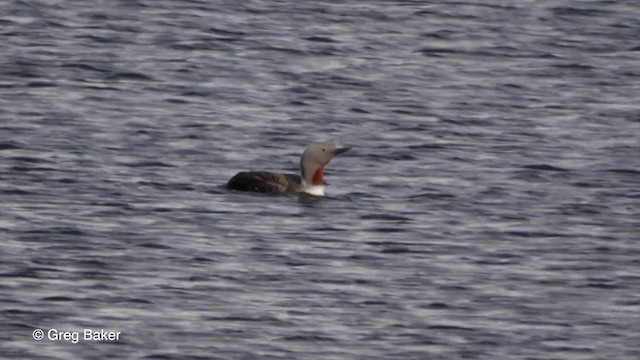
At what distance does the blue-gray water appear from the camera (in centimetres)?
1619

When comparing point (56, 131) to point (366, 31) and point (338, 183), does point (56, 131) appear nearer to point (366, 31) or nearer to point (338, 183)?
point (338, 183)

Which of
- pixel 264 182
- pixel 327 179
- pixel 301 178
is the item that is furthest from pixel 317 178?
pixel 327 179

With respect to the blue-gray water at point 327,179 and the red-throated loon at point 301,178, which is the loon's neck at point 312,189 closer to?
the red-throated loon at point 301,178

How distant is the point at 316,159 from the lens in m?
21.6

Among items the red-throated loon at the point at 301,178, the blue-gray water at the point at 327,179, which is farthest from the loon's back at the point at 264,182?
the blue-gray water at the point at 327,179

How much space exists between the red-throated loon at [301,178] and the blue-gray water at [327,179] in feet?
0.48

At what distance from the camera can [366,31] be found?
32.4m

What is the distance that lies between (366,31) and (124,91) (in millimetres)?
6397

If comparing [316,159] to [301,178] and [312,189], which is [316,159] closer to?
[301,178]

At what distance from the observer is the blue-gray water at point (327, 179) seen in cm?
1619

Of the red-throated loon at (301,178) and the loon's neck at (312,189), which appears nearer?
the red-throated loon at (301,178)

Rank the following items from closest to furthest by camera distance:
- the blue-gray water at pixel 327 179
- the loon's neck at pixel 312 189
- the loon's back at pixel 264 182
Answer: the blue-gray water at pixel 327 179, the loon's back at pixel 264 182, the loon's neck at pixel 312 189

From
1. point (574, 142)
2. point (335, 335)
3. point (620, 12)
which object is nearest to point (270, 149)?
point (574, 142)

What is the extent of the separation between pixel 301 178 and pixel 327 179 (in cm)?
92
